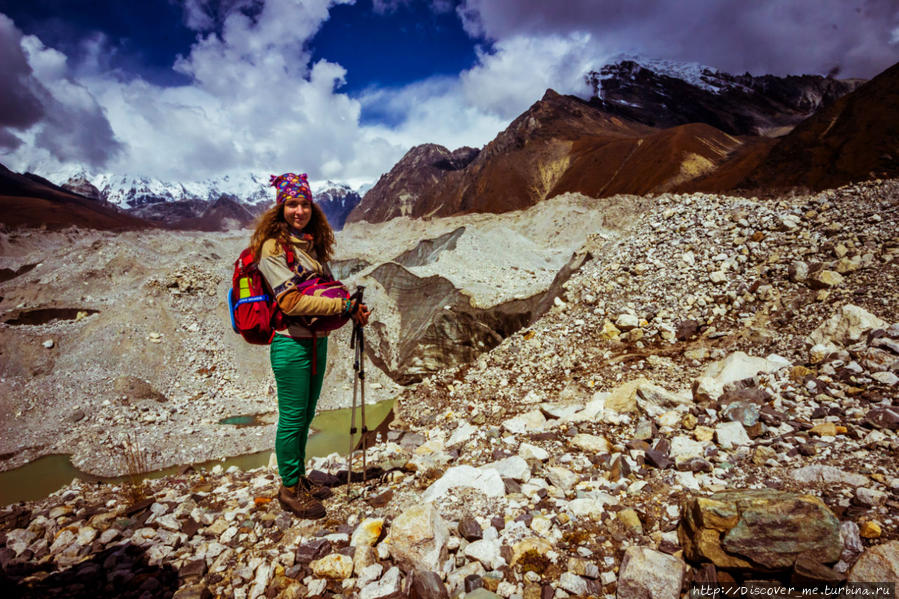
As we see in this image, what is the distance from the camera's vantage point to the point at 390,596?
207 centimetres

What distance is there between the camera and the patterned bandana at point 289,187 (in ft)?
9.68

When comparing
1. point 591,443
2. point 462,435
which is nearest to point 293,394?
point 462,435

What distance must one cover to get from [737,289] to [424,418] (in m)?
5.01

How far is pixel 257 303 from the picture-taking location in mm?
2697

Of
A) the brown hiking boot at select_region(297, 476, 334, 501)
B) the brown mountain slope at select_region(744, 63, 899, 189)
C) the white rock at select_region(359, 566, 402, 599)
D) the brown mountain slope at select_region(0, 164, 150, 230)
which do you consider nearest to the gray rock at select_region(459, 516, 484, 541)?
the white rock at select_region(359, 566, 402, 599)

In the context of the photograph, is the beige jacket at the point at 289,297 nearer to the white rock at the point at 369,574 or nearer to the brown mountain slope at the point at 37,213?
the white rock at the point at 369,574

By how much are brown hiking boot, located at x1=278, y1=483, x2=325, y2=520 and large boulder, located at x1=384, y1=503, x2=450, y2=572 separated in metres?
0.76

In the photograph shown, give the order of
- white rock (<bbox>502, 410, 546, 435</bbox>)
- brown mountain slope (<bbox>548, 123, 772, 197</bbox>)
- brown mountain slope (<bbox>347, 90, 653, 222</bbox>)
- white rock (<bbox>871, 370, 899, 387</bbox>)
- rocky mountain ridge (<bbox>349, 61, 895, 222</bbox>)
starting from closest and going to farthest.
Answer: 1. white rock (<bbox>871, 370, 899, 387</bbox>)
2. white rock (<bbox>502, 410, 546, 435</bbox>)
3. rocky mountain ridge (<bbox>349, 61, 895, 222</bbox>)
4. brown mountain slope (<bbox>548, 123, 772, 197</bbox>)
5. brown mountain slope (<bbox>347, 90, 653, 222</bbox>)

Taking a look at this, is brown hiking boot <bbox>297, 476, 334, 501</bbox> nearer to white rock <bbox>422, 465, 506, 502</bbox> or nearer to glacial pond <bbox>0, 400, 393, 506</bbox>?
white rock <bbox>422, 465, 506, 502</bbox>

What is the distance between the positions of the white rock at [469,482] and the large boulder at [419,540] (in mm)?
471

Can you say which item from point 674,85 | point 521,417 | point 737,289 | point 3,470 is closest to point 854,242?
point 737,289

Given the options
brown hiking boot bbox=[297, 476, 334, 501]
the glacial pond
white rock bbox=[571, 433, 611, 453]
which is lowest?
the glacial pond

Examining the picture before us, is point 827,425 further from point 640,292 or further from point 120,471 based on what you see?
point 120,471

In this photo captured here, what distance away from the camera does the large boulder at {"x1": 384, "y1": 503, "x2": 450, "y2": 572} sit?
219cm
